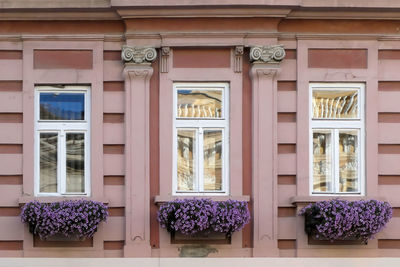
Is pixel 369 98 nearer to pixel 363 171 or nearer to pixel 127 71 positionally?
pixel 363 171

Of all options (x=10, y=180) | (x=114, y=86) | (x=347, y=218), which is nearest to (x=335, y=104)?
(x=347, y=218)

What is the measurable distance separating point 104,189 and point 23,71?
1.97 m

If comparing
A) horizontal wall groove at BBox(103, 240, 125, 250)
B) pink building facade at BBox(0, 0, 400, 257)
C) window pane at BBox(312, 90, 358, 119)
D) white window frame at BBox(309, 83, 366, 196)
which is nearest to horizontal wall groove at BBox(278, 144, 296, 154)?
pink building facade at BBox(0, 0, 400, 257)

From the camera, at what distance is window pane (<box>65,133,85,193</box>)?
1295cm

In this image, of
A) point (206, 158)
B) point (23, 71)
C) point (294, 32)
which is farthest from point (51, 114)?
point (294, 32)

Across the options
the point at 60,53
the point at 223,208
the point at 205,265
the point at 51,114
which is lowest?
the point at 205,265

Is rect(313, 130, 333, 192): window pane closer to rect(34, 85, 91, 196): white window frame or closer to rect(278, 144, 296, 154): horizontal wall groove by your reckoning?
rect(278, 144, 296, 154): horizontal wall groove

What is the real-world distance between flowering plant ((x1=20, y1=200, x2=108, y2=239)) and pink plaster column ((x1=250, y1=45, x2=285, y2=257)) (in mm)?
2093

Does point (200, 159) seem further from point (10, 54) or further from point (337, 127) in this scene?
point (10, 54)

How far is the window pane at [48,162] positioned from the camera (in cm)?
1295

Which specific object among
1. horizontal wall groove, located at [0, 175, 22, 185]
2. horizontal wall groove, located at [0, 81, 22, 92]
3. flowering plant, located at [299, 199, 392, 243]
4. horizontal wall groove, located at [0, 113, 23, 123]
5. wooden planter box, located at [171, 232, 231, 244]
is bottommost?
wooden planter box, located at [171, 232, 231, 244]

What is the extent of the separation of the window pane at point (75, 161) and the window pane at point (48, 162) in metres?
0.18

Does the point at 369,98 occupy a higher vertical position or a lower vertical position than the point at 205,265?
higher

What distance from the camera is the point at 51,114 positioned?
13023 millimetres
